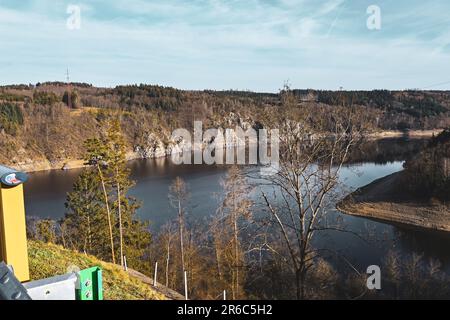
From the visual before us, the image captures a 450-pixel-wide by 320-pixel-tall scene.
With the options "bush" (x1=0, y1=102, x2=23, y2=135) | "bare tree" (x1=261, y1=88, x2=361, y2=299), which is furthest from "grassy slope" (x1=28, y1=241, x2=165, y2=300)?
"bush" (x1=0, y1=102, x2=23, y2=135)

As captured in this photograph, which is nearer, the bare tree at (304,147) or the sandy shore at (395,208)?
the bare tree at (304,147)

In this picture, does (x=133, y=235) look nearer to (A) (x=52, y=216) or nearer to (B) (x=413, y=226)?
(A) (x=52, y=216)

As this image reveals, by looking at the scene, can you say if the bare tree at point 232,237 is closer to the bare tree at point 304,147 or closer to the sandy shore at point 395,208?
the bare tree at point 304,147

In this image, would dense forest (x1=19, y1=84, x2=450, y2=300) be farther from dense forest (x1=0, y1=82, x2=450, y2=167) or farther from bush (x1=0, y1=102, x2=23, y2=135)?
bush (x1=0, y1=102, x2=23, y2=135)

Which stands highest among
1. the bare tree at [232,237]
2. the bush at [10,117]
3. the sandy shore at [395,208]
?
the bush at [10,117]

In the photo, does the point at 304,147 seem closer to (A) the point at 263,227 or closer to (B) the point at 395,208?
(A) the point at 263,227

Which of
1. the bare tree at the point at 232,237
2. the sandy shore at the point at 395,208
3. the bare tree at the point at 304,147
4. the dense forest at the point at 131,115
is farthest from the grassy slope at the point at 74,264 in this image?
the dense forest at the point at 131,115

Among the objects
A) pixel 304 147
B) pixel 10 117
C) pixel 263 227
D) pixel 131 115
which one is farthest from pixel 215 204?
pixel 131 115
